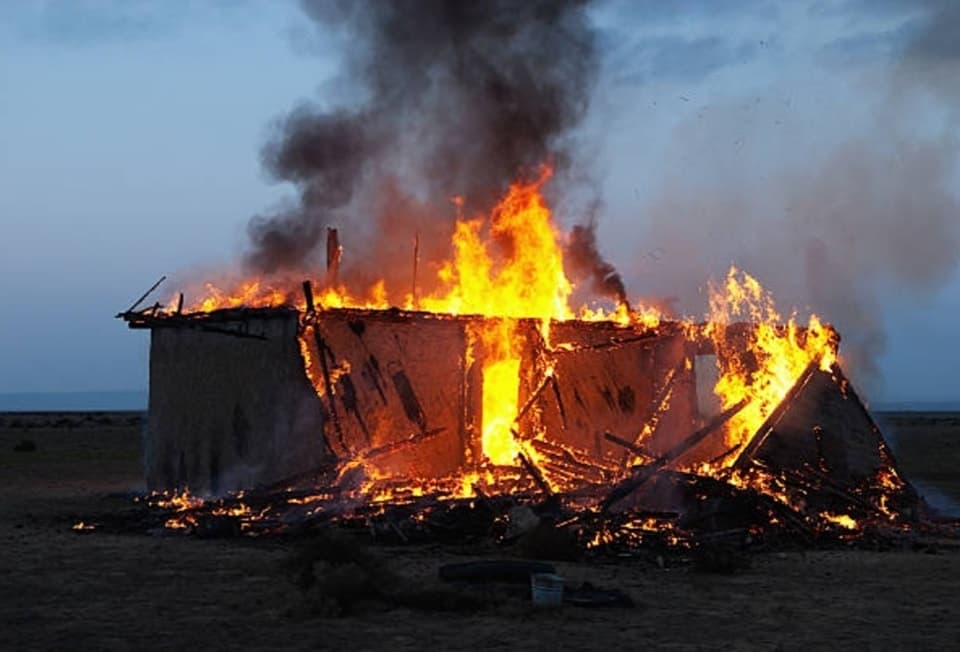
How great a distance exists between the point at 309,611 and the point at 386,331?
9.42 m

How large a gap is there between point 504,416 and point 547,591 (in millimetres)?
10731

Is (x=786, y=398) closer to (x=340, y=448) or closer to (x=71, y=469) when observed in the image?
(x=340, y=448)

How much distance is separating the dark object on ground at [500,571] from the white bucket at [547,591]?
92cm

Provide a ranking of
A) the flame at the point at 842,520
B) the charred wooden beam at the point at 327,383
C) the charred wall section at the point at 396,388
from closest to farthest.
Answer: the flame at the point at 842,520
the charred wooden beam at the point at 327,383
the charred wall section at the point at 396,388

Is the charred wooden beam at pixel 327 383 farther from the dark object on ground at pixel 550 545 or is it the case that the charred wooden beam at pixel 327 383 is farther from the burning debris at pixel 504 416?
the dark object on ground at pixel 550 545

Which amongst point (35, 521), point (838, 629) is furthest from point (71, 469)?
point (838, 629)

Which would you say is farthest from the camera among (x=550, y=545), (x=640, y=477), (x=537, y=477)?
(x=537, y=477)

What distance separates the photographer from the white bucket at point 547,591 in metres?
11.7

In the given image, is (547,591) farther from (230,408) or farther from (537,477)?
(230,408)

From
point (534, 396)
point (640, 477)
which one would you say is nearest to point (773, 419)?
point (640, 477)

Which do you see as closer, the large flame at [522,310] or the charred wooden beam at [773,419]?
the charred wooden beam at [773,419]

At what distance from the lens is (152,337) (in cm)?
2347

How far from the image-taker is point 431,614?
11.5 m

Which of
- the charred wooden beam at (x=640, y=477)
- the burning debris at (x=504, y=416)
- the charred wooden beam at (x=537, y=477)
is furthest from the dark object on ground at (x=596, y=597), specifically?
the charred wooden beam at (x=537, y=477)
